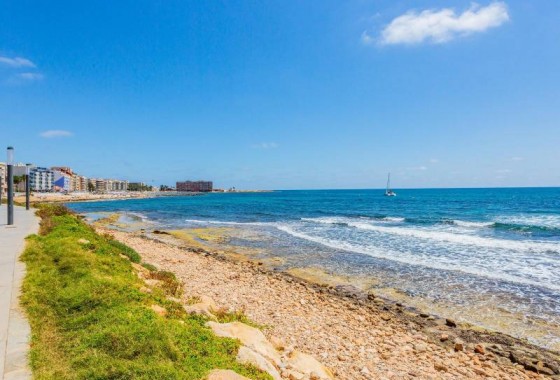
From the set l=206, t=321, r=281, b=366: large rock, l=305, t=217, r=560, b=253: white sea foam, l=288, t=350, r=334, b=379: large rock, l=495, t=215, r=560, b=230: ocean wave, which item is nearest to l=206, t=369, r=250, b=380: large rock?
l=206, t=321, r=281, b=366: large rock

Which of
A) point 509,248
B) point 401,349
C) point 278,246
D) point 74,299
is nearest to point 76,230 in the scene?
point 74,299

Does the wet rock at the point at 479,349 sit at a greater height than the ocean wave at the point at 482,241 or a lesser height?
lesser

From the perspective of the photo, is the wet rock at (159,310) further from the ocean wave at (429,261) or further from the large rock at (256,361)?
the ocean wave at (429,261)

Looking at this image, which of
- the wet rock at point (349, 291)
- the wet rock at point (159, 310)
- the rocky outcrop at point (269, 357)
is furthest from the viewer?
the wet rock at point (349, 291)

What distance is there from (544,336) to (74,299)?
11.7m

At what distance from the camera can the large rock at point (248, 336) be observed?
20.1 feet

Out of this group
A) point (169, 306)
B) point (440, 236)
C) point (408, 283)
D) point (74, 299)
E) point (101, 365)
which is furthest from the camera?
point (440, 236)

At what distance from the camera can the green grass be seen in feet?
14.5

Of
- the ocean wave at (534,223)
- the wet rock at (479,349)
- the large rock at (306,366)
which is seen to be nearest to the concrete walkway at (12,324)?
the large rock at (306,366)

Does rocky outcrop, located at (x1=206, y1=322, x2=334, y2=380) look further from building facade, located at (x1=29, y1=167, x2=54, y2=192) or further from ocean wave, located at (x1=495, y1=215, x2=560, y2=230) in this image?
building facade, located at (x1=29, y1=167, x2=54, y2=192)

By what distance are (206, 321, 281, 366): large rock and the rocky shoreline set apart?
1.46 metres

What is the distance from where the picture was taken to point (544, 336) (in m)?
9.71

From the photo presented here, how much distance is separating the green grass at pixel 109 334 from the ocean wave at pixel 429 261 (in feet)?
46.3

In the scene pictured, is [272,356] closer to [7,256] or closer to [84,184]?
[7,256]
